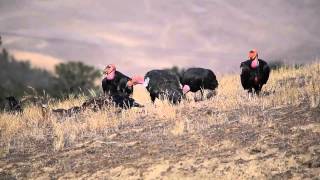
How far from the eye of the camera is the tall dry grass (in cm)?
A: 1187

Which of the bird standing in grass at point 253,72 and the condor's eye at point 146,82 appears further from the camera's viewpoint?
the condor's eye at point 146,82

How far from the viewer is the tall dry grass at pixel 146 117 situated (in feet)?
38.9

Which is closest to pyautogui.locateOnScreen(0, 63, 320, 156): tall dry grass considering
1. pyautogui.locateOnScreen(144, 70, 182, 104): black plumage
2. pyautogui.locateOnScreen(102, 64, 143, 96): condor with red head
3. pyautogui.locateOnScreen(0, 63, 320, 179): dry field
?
pyautogui.locateOnScreen(0, 63, 320, 179): dry field

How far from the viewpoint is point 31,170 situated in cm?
1015

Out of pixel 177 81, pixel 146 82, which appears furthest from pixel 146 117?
pixel 177 81

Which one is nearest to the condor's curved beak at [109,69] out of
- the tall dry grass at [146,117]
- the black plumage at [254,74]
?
the tall dry grass at [146,117]

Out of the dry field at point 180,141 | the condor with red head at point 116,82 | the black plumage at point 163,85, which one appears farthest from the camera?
the condor with red head at point 116,82

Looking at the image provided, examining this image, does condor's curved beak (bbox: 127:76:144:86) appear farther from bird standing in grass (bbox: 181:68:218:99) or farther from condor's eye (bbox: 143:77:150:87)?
bird standing in grass (bbox: 181:68:218:99)

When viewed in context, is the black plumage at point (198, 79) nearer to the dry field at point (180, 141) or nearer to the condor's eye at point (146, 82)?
the dry field at point (180, 141)

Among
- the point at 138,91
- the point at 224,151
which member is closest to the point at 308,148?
the point at 224,151

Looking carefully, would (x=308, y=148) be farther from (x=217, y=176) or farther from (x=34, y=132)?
(x=34, y=132)

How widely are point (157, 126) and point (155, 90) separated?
329 centimetres

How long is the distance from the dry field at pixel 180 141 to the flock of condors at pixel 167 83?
1.47ft

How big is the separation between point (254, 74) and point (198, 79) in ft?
7.66
